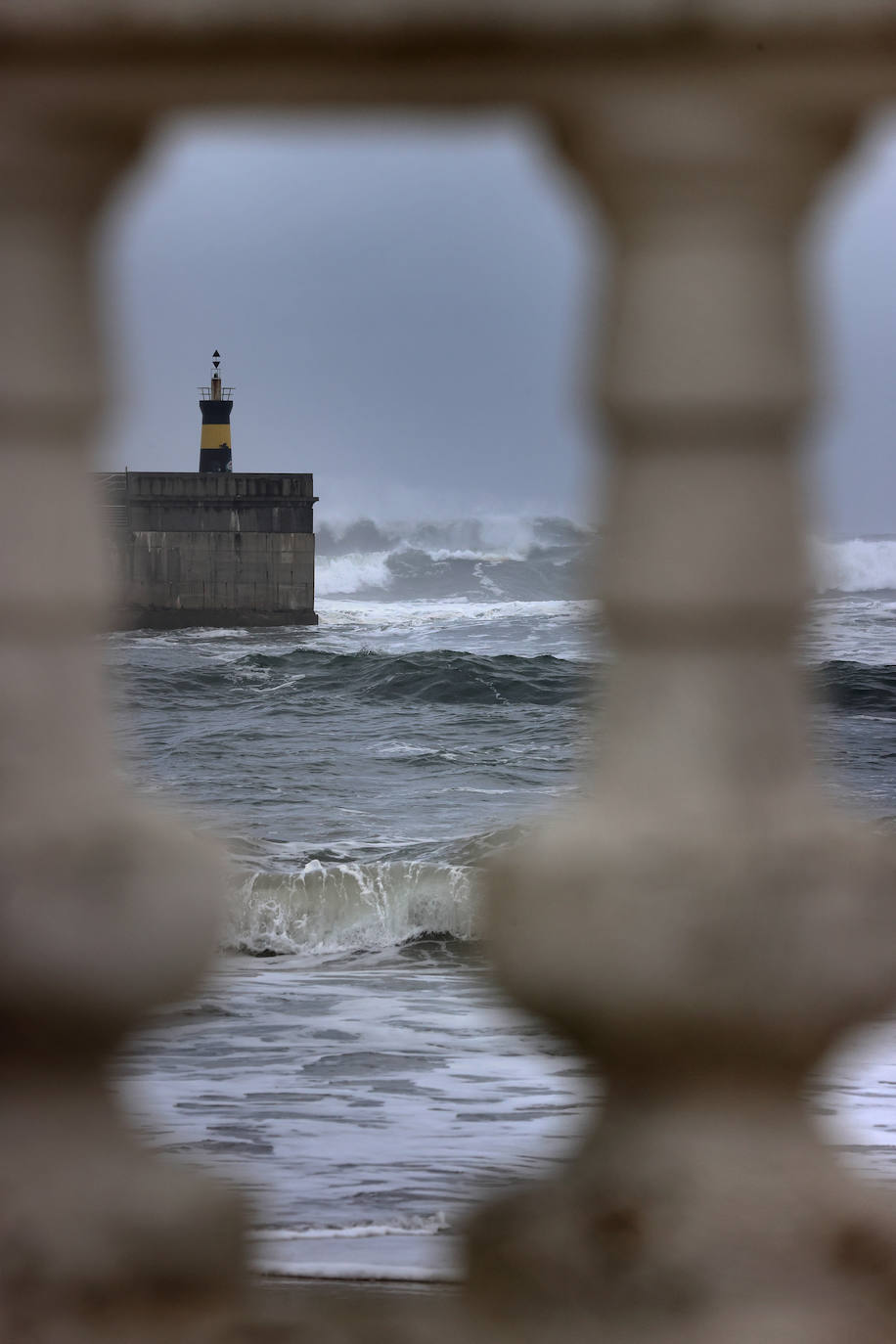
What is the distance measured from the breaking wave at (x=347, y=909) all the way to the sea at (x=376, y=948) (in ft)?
0.12

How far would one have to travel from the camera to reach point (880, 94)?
105 centimetres

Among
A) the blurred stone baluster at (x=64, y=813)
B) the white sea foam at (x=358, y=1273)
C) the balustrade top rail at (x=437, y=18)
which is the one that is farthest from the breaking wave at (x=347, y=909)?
the balustrade top rail at (x=437, y=18)

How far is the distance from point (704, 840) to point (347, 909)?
11879mm

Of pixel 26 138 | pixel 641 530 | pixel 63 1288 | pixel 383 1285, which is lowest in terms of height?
pixel 383 1285

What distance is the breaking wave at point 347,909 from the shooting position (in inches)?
456

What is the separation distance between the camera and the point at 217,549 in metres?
43.4

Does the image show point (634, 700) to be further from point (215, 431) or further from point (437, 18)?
point (215, 431)

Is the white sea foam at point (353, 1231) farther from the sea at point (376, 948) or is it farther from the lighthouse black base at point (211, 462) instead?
the lighthouse black base at point (211, 462)

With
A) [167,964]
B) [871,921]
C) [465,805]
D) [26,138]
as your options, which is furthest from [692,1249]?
[465,805]

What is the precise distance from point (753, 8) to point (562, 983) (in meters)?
0.71

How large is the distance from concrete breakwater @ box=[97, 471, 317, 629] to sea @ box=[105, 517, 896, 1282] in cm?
484

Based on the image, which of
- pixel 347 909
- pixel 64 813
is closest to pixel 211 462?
pixel 347 909

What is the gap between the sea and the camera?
2.06m

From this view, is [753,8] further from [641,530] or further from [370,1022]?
[370,1022]
